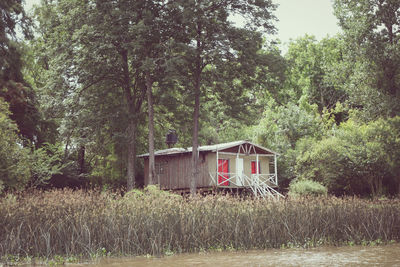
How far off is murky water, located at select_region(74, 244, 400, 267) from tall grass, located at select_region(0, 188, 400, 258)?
0.46 m

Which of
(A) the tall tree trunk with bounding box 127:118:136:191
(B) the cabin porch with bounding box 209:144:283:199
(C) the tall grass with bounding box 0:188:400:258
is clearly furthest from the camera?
(B) the cabin porch with bounding box 209:144:283:199

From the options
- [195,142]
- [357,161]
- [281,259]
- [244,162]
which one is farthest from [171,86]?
[281,259]

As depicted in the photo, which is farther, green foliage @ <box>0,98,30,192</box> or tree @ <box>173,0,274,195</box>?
tree @ <box>173,0,274,195</box>

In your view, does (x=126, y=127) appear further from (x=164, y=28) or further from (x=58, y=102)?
(x=164, y=28)

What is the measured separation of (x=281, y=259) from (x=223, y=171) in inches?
755

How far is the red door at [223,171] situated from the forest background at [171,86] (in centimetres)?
344

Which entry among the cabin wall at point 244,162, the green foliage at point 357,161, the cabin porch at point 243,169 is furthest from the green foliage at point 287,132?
the green foliage at point 357,161

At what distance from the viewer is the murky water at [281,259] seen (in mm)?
8391

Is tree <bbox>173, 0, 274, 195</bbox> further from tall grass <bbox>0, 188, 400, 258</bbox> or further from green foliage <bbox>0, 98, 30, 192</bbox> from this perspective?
tall grass <bbox>0, 188, 400, 258</bbox>

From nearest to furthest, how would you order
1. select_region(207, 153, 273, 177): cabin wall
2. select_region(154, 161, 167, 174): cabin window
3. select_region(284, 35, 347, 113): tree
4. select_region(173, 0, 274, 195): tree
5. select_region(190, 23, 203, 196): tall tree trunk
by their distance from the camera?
select_region(173, 0, 274, 195): tree
select_region(190, 23, 203, 196): tall tree trunk
select_region(207, 153, 273, 177): cabin wall
select_region(154, 161, 167, 174): cabin window
select_region(284, 35, 347, 113): tree

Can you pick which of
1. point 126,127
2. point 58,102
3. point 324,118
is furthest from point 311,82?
point 58,102

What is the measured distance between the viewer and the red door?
88.5 ft

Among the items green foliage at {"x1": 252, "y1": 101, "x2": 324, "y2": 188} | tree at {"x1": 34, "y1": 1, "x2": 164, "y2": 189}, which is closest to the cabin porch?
green foliage at {"x1": 252, "y1": 101, "x2": 324, "y2": 188}

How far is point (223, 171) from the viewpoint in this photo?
1110 inches
